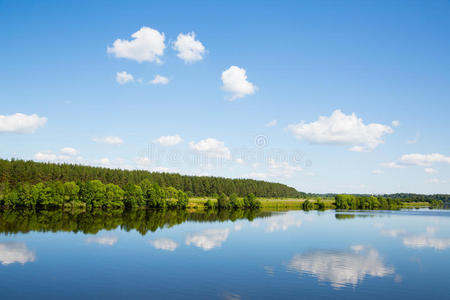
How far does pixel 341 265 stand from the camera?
4075 cm

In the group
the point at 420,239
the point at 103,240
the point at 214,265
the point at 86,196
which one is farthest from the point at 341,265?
the point at 86,196

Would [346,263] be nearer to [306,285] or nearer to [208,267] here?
[306,285]

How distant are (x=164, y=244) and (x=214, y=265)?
15.6 metres

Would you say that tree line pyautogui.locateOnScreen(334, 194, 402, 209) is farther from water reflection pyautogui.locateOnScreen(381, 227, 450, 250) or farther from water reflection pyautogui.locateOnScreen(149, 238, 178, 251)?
water reflection pyautogui.locateOnScreen(149, 238, 178, 251)

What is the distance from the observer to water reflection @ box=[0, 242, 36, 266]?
1559 inches

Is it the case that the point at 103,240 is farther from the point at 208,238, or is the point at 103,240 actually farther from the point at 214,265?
the point at 214,265

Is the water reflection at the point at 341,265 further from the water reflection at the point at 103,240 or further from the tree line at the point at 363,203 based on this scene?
the tree line at the point at 363,203

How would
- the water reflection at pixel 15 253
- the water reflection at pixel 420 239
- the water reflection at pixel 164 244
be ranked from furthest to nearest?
1. the water reflection at pixel 420 239
2. the water reflection at pixel 164 244
3. the water reflection at pixel 15 253

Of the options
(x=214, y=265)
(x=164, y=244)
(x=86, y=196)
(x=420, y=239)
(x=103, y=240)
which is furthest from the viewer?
(x=86, y=196)

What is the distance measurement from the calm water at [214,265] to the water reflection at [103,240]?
0.51 feet

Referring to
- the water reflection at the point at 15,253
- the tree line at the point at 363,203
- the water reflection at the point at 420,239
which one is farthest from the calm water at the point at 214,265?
the tree line at the point at 363,203

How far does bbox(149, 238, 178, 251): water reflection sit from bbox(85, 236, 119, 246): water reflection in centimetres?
649

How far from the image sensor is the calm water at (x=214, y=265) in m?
30.4

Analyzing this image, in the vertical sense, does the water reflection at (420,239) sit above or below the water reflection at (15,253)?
below
